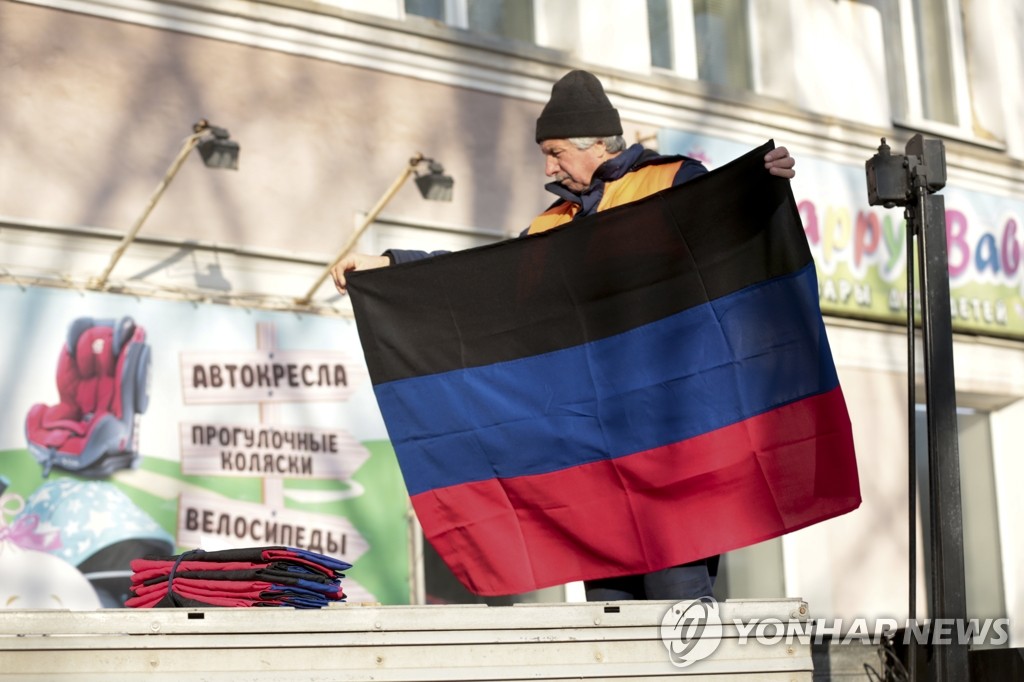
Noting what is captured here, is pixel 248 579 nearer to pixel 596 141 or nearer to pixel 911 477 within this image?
pixel 596 141

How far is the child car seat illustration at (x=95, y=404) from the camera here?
7.63 meters

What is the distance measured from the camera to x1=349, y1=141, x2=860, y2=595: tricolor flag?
4719 millimetres

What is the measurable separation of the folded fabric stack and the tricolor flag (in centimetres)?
89

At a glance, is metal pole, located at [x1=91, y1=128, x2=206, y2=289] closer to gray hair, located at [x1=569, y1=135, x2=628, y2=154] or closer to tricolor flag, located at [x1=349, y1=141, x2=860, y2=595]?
tricolor flag, located at [x1=349, y1=141, x2=860, y2=595]

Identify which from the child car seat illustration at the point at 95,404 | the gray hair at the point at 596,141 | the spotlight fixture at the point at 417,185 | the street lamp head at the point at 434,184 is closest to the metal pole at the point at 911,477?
the gray hair at the point at 596,141

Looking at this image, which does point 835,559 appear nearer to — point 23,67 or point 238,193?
point 238,193

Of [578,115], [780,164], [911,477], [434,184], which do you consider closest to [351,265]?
[578,115]

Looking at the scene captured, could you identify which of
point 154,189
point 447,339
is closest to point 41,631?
point 447,339

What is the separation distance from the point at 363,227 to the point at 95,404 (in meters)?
1.69

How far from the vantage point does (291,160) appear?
871cm

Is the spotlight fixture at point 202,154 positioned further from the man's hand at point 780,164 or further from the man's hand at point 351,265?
the man's hand at point 780,164

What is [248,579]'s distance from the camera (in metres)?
4.03

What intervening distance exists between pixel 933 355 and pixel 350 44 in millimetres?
4851

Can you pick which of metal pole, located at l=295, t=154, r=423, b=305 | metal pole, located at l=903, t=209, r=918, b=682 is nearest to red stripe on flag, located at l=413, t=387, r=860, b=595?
metal pole, located at l=903, t=209, r=918, b=682
